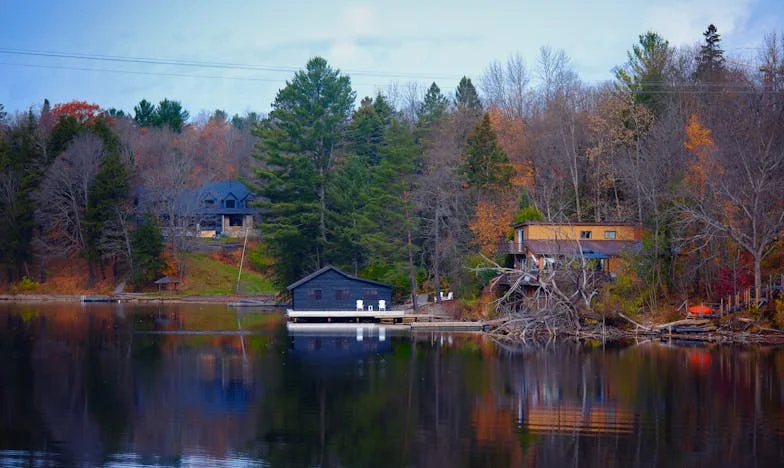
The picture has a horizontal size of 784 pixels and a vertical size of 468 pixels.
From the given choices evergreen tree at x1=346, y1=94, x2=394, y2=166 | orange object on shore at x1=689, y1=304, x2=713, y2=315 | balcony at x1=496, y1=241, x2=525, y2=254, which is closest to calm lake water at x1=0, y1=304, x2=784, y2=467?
orange object on shore at x1=689, y1=304, x2=713, y2=315

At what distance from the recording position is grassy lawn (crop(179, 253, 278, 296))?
77.2 metres

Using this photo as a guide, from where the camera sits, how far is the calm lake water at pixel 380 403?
73.0 feet

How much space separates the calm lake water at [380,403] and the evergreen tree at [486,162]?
16.4 metres

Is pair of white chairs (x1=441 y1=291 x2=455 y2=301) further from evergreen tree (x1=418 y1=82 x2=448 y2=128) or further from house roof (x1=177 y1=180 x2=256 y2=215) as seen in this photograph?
house roof (x1=177 y1=180 x2=256 y2=215)

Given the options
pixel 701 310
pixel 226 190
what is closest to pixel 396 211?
pixel 701 310

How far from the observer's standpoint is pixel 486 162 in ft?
194

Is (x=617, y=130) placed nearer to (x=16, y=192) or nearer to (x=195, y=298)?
(x=195, y=298)

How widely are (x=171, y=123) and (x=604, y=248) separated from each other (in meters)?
72.4

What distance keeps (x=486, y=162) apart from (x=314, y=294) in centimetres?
1498

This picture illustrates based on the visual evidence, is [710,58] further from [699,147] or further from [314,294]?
[314,294]

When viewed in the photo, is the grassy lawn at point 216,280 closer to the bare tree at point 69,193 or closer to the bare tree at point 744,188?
the bare tree at point 69,193

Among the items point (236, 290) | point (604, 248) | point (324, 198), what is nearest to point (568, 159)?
point (604, 248)

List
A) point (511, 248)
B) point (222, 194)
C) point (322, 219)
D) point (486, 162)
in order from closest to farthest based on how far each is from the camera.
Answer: point (511, 248) < point (486, 162) < point (322, 219) < point (222, 194)

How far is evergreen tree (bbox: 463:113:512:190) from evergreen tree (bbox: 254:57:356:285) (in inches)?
473
